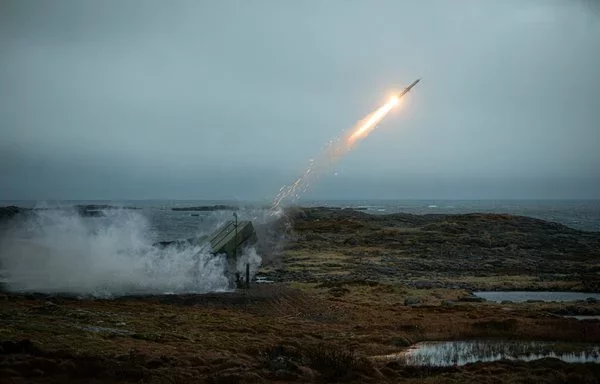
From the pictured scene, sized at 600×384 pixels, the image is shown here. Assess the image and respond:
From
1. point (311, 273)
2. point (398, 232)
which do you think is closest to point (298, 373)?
point (311, 273)

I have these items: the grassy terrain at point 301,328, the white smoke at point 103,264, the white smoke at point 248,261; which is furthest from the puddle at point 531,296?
the white smoke at point 103,264

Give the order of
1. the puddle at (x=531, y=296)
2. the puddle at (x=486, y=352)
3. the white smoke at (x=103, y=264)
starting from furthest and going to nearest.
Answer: the puddle at (x=531, y=296)
the white smoke at (x=103, y=264)
the puddle at (x=486, y=352)

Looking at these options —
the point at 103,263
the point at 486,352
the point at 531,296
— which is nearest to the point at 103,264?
the point at 103,263

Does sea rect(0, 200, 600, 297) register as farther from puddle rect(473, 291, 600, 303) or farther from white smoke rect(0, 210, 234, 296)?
puddle rect(473, 291, 600, 303)

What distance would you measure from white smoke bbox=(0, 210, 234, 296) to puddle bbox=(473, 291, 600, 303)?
15296mm

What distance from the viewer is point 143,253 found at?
30.8m

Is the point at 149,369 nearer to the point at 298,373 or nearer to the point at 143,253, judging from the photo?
the point at 298,373

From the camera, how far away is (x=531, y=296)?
1215 inches

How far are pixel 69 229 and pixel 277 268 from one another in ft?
52.8

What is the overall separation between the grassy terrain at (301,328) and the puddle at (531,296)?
48.6 inches

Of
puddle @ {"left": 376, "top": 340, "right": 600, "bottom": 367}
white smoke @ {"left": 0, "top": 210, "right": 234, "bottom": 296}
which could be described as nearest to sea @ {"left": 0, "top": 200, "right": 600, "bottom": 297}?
white smoke @ {"left": 0, "top": 210, "right": 234, "bottom": 296}

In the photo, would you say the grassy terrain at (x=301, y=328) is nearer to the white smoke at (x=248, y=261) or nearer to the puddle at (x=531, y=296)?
the puddle at (x=531, y=296)

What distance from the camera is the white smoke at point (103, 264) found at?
90.0ft

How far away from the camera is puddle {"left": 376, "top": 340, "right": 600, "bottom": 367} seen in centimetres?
1602
